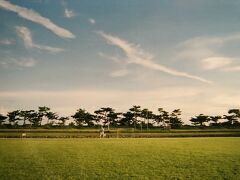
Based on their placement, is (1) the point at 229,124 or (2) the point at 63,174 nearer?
(2) the point at 63,174

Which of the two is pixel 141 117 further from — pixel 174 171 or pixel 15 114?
Result: pixel 174 171

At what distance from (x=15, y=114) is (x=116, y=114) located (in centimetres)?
3284

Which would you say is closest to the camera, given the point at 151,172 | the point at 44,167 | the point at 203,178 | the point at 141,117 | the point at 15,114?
the point at 203,178

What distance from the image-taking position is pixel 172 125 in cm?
9462

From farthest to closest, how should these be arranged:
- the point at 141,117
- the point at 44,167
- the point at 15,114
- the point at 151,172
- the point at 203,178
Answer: the point at 141,117
the point at 15,114
the point at 44,167
the point at 151,172
the point at 203,178

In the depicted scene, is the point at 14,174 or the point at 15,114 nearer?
the point at 14,174

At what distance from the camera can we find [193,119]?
94.0 metres

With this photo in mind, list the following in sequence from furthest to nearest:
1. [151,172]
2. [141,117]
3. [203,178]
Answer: [141,117] < [151,172] < [203,178]

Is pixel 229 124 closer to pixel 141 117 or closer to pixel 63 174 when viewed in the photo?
pixel 141 117

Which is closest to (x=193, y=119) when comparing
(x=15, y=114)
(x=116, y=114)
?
(x=116, y=114)

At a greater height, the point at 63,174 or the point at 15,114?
the point at 15,114

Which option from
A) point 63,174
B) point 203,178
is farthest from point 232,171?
point 63,174

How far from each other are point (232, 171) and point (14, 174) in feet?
32.5

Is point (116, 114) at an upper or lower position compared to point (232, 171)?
upper
